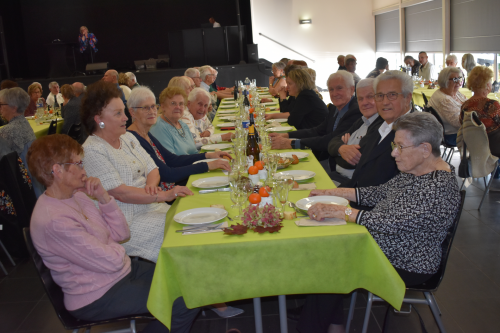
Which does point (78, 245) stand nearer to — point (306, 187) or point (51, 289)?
point (51, 289)

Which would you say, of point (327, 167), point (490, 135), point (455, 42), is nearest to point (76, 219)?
point (327, 167)

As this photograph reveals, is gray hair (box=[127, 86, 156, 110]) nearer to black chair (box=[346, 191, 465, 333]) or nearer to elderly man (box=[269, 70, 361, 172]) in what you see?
elderly man (box=[269, 70, 361, 172])

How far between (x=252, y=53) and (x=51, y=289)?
11692 millimetres

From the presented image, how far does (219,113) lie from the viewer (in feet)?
21.2

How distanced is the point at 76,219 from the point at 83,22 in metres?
→ 14.8

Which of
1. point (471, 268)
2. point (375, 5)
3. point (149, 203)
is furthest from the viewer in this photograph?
point (375, 5)

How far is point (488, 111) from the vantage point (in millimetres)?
4320

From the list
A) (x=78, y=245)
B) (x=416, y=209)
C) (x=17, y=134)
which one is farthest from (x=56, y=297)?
(x=17, y=134)

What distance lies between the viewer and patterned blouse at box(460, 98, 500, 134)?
431 cm

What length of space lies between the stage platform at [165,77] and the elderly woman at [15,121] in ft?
24.9

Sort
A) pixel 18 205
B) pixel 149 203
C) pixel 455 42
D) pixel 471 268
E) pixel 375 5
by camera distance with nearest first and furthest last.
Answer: pixel 149 203 → pixel 471 268 → pixel 18 205 → pixel 455 42 → pixel 375 5

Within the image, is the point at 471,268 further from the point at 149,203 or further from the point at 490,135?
the point at 149,203

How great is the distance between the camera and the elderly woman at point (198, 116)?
14.7 ft

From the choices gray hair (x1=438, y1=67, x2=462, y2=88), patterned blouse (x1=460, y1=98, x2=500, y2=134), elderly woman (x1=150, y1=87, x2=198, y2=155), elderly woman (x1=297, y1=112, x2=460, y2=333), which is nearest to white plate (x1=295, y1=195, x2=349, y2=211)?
elderly woman (x1=297, y1=112, x2=460, y2=333)
